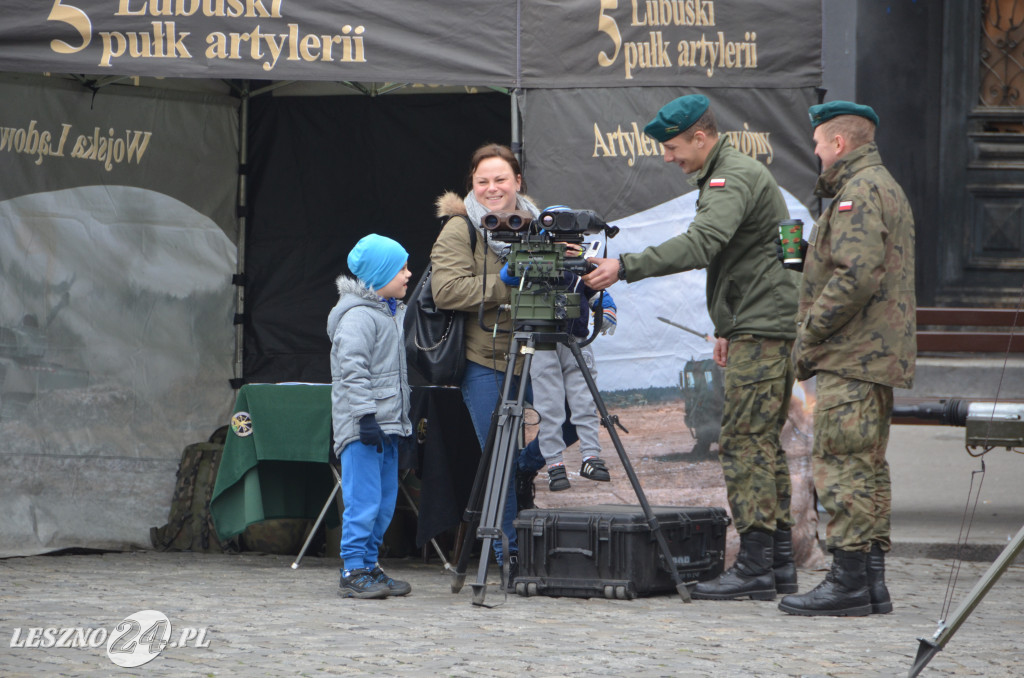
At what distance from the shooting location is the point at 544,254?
5480 millimetres

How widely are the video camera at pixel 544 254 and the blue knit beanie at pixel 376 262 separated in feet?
2.16

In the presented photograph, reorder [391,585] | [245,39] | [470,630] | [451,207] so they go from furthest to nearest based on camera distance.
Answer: [245,39]
[451,207]
[391,585]
[470,630]

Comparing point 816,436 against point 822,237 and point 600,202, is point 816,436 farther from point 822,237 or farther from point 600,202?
point 600,202

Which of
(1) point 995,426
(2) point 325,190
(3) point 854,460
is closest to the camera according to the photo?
(1) point 995,426

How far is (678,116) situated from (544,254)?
848mm

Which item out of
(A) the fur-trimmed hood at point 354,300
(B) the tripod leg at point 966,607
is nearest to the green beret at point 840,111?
(A) the fur-trimmed hood at point 354,300

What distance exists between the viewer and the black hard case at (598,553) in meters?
5.63

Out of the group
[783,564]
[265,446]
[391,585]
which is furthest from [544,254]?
[265,446]

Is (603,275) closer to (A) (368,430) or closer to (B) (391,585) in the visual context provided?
(A) (368,430)

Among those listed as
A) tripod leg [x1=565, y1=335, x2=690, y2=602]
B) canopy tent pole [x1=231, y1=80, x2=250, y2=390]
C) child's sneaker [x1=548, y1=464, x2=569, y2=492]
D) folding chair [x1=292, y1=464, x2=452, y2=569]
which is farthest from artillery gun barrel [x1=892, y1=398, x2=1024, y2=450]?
canopy tent pole [x1=231, y1=80, x2=250, y2=390]

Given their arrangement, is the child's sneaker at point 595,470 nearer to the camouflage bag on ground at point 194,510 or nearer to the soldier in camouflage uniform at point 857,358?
the soldier in camouflage uniform at point 857,358

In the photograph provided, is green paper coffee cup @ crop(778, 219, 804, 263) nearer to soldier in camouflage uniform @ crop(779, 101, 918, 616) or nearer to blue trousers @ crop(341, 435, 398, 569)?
soldier in camouflage uniform @ crop(779, 101, 918, 616)

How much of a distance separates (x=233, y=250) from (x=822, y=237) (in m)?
4.47

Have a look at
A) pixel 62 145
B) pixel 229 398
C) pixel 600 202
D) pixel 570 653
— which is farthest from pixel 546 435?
pixel 62 145
